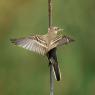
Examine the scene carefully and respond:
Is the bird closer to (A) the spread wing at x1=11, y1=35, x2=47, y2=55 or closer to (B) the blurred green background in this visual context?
(A) the spread wing at x1=11, y1=35, x2=47, y2=55

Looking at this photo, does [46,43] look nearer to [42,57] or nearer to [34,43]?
[34,43]

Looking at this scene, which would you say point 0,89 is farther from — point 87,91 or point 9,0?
point 9,0

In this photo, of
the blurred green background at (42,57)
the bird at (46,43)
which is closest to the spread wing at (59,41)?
the bird at (46,43)

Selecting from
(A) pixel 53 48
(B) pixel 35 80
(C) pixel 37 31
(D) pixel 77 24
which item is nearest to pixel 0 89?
(B) pixel 35 80

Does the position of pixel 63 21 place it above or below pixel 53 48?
above

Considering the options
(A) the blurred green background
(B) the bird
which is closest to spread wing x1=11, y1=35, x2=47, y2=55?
(B) the bird

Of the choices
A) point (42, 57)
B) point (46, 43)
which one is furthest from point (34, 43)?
point (42, 57)

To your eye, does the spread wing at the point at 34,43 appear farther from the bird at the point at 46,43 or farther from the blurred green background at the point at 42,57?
the blurred green background at the point at 42,57
